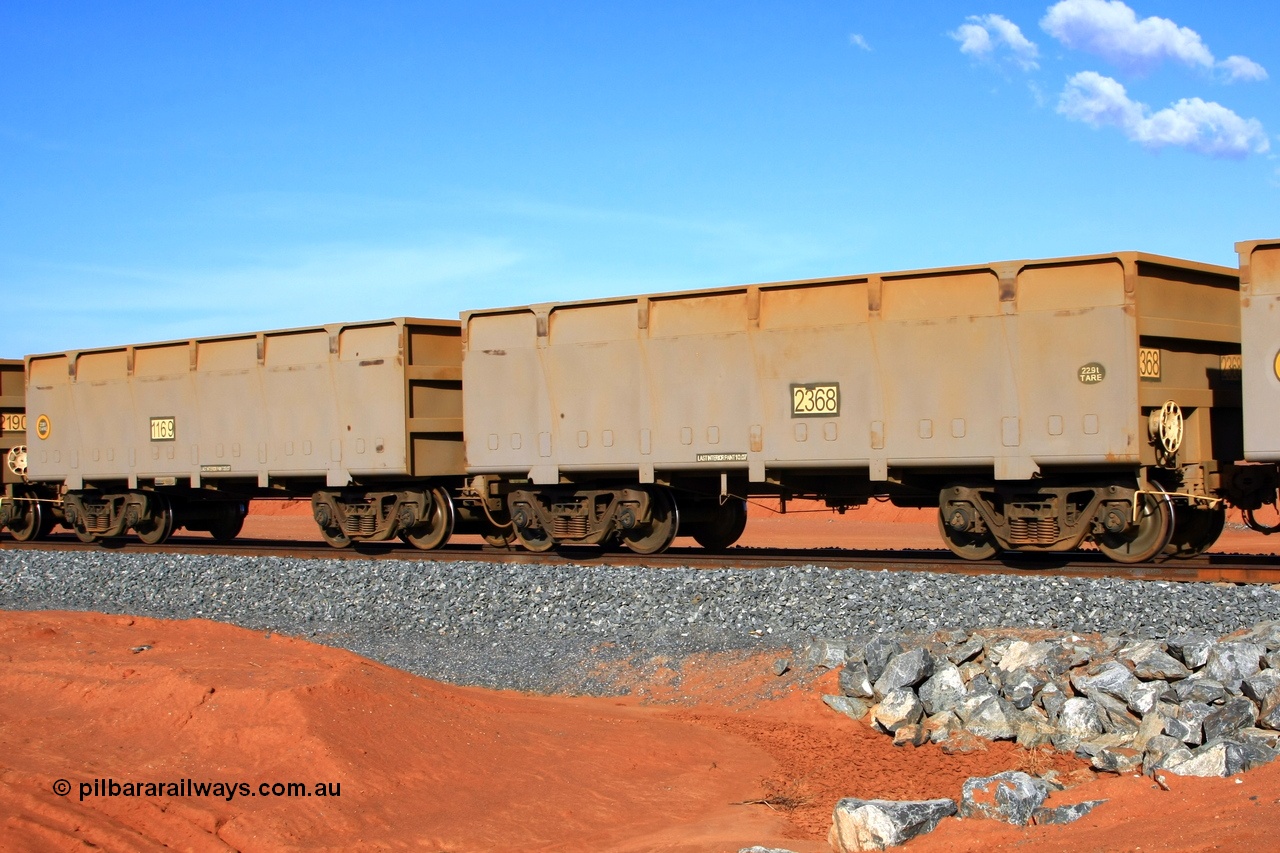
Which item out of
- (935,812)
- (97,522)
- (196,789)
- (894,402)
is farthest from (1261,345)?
(97,522)

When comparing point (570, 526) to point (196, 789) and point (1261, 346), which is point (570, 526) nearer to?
point (1261, 346)

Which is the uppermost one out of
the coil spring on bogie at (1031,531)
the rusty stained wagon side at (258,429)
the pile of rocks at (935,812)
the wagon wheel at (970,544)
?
the rusty stained wagon side at (258,429)

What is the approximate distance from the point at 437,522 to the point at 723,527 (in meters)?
4.02

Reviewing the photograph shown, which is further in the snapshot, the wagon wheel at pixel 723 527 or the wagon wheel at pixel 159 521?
the wagon wheel at pixel 159 521

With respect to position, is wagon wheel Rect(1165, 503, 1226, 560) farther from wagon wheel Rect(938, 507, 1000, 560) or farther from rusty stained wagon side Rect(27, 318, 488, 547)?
rusty stained wagon side Rect(27, 318, 488, 547)

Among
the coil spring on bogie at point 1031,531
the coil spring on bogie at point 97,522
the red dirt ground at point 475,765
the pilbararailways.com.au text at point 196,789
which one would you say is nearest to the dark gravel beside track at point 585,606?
the red dirt ground at point 475,765

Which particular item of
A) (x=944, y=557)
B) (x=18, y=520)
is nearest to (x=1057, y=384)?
(x=944, y=557)

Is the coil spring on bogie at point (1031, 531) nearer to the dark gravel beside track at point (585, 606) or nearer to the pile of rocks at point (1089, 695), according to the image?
the dark gravel beside track at point (585, 606)

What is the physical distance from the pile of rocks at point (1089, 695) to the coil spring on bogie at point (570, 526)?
21.2 feet

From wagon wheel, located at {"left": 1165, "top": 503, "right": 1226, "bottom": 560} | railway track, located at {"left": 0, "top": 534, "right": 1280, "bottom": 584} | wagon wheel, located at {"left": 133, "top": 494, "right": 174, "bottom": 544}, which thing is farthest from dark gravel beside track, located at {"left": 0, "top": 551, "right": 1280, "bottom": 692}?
wagon wheel, located at {"left": 133, "top": 494, "right": 174, "bottom": 544}

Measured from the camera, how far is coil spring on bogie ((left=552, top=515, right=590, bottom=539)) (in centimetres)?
1512

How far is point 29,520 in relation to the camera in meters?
21.9

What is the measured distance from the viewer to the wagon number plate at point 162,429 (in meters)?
19.1

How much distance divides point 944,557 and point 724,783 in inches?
298
